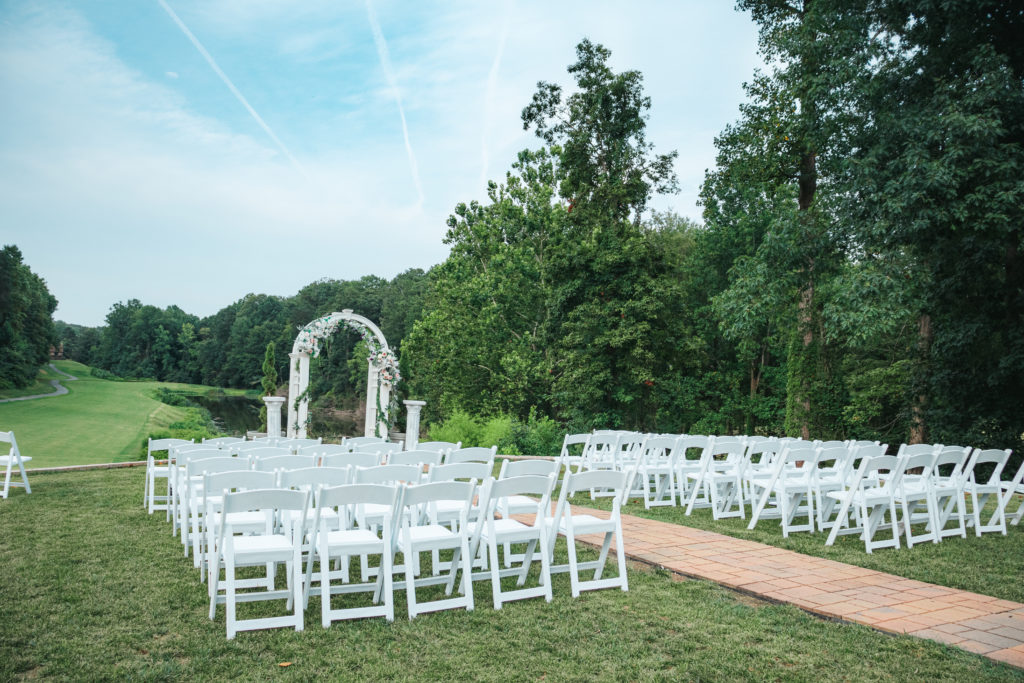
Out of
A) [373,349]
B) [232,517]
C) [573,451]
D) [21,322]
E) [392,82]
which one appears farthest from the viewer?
[392,82]

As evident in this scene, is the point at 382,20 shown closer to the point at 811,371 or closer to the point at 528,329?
the point at 528,329

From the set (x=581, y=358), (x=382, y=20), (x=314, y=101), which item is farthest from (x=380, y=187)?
(x=581, y=358)

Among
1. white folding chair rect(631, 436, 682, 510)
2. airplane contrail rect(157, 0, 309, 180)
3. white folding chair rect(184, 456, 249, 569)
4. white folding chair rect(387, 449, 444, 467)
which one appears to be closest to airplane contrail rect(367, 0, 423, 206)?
airplane contrail rect(157, 0, 309, 180)

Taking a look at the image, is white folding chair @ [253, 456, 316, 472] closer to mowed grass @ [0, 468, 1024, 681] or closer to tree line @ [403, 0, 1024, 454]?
Answer: mowed grass @ [0, 468, 1024, 681]

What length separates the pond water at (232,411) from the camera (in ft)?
123

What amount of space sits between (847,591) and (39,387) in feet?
93.8

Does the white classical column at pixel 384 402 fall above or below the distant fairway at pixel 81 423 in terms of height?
above

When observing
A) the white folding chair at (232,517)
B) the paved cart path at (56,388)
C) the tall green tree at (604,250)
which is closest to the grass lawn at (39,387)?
the paved cart path at (56,388)

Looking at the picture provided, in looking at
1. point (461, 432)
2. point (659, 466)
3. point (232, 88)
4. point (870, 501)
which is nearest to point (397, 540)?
point (870, 501)

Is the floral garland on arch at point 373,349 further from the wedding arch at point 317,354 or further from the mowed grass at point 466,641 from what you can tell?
the mowed grass at point 466,641

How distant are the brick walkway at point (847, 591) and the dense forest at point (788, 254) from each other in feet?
21.9

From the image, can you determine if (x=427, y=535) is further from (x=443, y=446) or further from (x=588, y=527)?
(x=443, y=446)

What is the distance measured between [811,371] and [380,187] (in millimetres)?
17357

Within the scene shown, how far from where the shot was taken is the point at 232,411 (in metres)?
46.4
